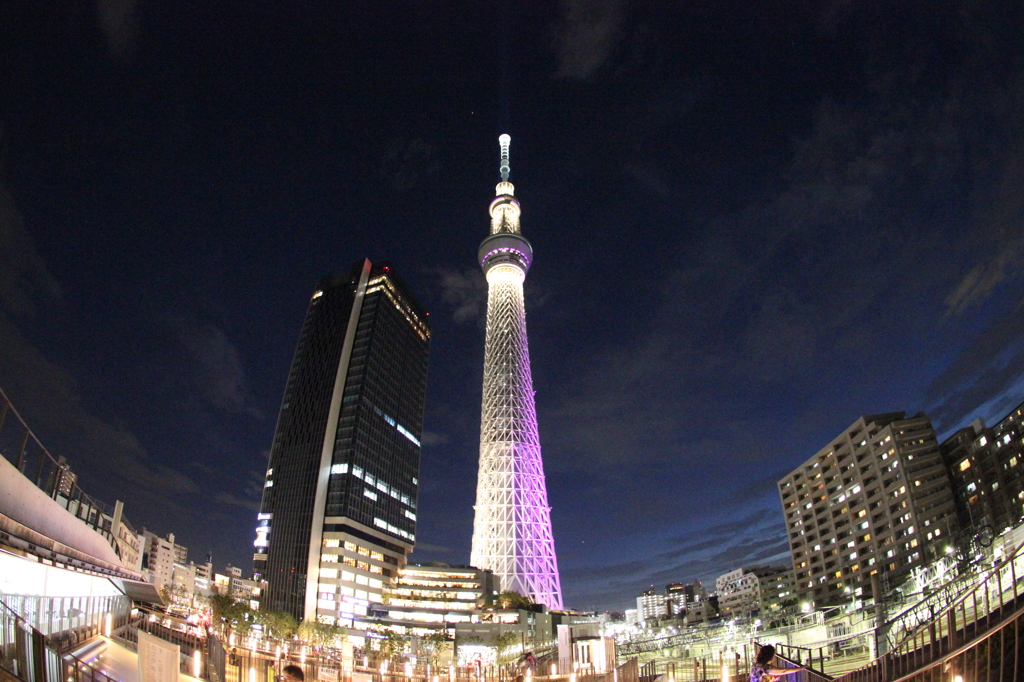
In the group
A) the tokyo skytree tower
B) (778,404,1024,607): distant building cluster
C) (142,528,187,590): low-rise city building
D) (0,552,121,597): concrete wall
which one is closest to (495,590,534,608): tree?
the tokyo skytree tower

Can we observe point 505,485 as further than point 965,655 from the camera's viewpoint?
Yes

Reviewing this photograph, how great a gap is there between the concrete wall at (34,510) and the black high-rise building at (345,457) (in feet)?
207

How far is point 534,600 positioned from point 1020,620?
83.5m

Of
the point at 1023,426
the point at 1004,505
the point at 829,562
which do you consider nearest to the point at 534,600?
the point at 829,562

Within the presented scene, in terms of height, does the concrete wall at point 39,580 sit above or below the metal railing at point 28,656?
above

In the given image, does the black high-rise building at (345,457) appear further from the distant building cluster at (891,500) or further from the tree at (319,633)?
the distant building cluster at (891,500)

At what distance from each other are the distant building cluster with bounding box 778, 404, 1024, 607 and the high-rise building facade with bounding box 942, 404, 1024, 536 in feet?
0.42

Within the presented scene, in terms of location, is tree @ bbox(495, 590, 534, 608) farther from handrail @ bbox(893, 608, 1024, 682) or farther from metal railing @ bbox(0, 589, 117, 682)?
metal railing @ bbox(0, 589, 117, 682)

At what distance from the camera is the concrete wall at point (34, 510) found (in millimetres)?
14703

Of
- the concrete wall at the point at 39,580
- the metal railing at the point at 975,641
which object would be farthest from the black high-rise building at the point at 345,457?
the metal railing at the point at 975,641

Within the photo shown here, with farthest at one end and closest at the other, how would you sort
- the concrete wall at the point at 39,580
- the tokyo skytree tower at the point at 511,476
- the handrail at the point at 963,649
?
the tokyo skytree tower at the point at 511,476, the concrete wall at the point at 39,580, the handrail at the point at 963,649

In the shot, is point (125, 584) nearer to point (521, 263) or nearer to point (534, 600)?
point (534, 600)

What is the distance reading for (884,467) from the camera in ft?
271

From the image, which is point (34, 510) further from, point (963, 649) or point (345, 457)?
point (345, 457)
